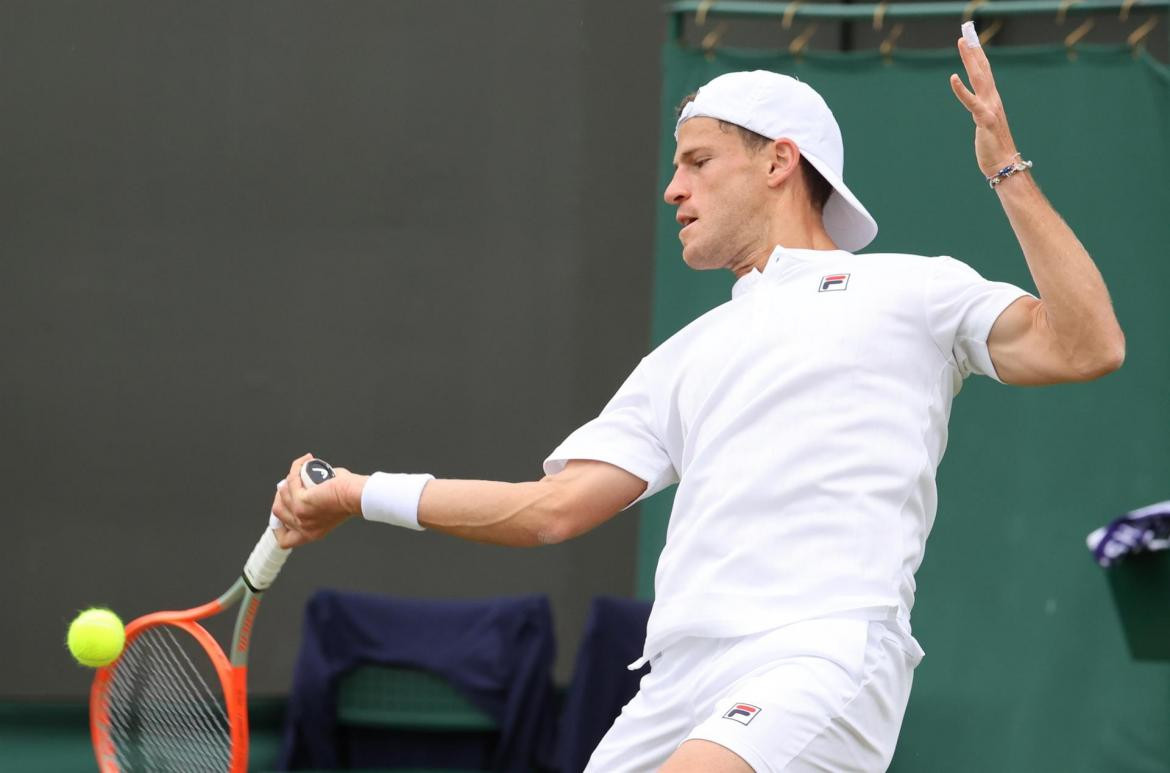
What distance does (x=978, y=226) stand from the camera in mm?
4863

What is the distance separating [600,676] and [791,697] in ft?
8.37

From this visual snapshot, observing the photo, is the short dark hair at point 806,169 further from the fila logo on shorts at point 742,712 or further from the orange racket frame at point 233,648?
the orange racket frame at point 233,648

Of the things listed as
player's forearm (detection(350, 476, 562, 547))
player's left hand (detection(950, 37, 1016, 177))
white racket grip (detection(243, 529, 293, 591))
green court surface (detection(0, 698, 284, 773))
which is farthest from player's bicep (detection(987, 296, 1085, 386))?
green court surface (detection(0, 698, 284, 773))

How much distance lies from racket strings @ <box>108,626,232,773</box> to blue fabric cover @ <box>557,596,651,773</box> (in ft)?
4.45

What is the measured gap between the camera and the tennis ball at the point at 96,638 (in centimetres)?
306

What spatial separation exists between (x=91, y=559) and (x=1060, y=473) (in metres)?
3.12

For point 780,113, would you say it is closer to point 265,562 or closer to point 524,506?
point 524,506

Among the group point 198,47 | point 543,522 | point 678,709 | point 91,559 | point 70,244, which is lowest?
point 91,559

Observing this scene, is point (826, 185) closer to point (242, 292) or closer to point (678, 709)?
point (678, 709)

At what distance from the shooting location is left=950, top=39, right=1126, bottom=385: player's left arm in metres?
2.31

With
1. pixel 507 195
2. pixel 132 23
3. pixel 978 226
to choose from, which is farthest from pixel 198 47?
pixel 978 226

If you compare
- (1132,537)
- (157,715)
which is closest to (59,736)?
(157,715)

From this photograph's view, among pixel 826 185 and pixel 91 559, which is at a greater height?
pixel 826 185

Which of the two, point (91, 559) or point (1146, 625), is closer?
point (1146, 625)
